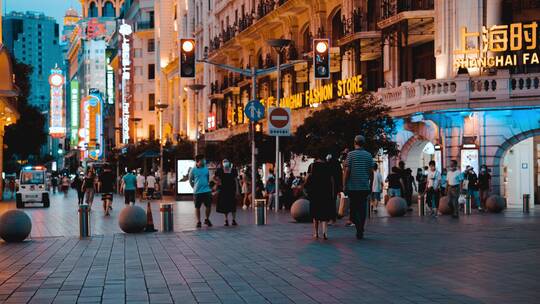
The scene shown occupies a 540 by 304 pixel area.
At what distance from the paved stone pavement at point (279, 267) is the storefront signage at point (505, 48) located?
14.7 meters

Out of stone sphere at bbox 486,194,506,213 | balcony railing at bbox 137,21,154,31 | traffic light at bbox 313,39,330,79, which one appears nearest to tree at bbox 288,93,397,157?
traffic light at bbox 313,39,330,79

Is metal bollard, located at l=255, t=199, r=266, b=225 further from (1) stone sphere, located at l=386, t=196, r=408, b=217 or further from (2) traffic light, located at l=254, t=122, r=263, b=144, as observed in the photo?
(2) traffic light, located at l=254, t=122, r=263, b=144

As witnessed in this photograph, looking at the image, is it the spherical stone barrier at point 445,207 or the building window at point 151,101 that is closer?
the spherical stone barrier at point 445,207

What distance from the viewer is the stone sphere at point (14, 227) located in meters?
18.9

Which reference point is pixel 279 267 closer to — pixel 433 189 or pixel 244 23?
pixel 433 189

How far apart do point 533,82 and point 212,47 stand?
42.5 meters

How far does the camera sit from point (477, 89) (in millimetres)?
33750

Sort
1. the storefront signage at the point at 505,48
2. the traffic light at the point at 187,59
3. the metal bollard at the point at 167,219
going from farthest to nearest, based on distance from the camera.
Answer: the storefront signage at the point at 505,48 → the traffic light at the point at 187,59 → the metal bollard at the point at 167,219

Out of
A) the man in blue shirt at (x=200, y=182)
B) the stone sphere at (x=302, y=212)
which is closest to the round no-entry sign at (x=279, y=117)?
the stone sphere at (x=302, y=212)

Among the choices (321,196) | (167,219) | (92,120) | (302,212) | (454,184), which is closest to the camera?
(321,196)

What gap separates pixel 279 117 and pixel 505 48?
8.90 m

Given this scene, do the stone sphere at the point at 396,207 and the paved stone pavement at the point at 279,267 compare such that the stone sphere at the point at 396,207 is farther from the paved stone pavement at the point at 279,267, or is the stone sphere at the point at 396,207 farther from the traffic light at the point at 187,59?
the traffic light at the point at 187,59

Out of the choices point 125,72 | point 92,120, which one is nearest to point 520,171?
point 125,72

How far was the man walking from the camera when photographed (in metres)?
17.6
